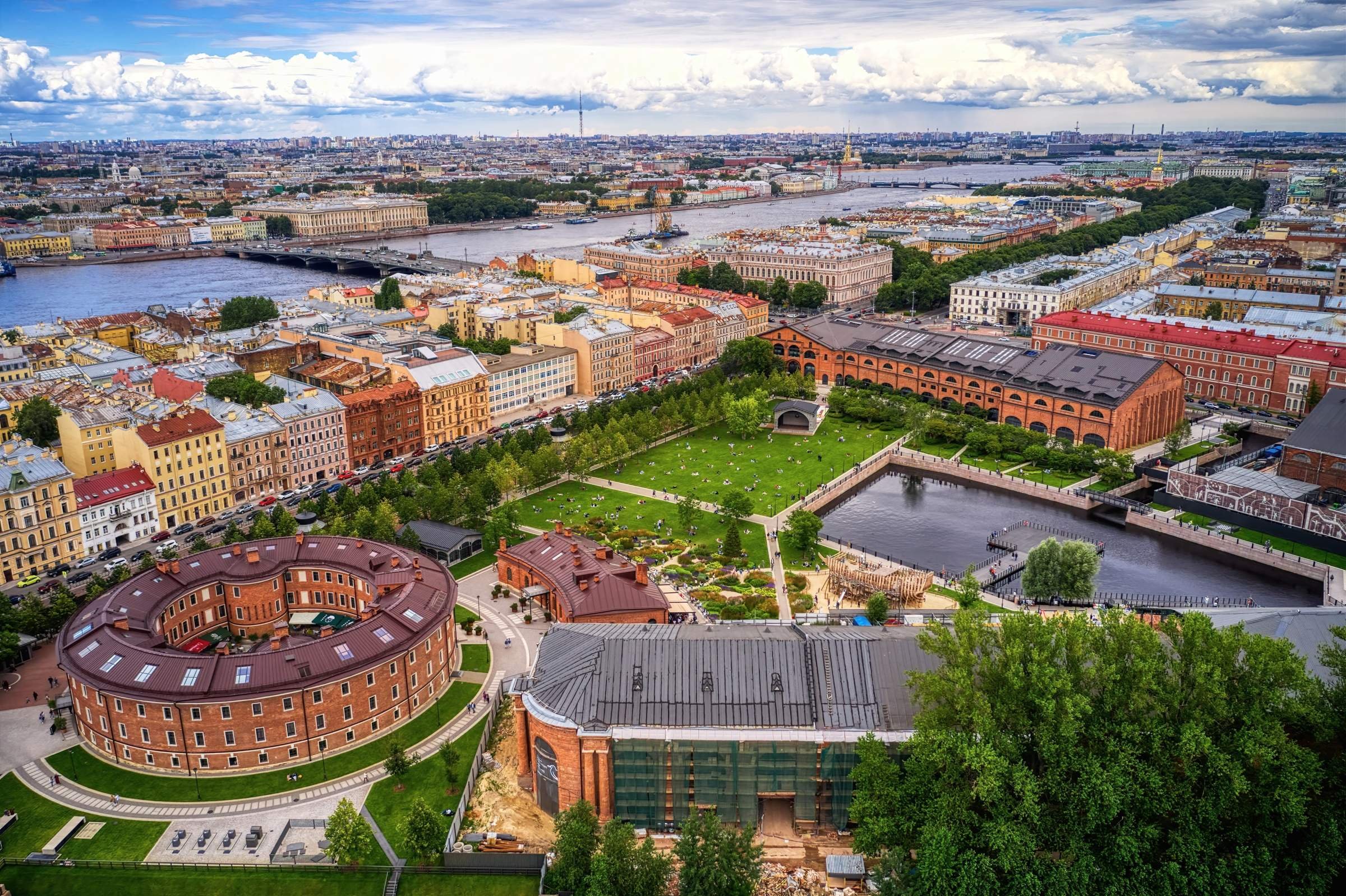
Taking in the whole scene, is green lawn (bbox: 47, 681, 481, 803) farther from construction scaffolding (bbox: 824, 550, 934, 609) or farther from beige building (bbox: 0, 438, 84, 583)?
construction scaffolding (bbox: 824, 550, 934, 609)

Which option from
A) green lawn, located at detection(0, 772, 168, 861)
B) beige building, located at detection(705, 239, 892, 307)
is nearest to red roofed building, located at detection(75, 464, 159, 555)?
green lawn, located at detection(0, 772, 168, 861)

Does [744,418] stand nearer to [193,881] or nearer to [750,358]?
[750,358]

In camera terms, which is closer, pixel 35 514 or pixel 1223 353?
pixel 35 514

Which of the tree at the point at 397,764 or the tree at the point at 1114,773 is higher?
the tree at the point at 1114,773

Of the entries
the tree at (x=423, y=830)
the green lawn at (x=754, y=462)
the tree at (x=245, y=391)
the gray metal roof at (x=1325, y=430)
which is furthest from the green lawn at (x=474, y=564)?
the gray metal roof at (x=1325, y=430)

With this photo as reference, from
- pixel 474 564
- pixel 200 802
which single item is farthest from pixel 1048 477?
pixel 200 802

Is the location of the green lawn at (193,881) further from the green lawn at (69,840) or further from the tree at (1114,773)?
the tree at (1114,773)
